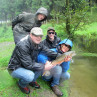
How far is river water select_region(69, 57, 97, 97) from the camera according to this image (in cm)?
284

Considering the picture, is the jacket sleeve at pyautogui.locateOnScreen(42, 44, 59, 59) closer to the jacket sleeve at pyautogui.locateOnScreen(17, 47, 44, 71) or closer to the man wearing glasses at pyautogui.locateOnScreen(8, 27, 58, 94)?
the man wearing glasses at pyautogui.locateOnScreen(8, 27, 58, 94)

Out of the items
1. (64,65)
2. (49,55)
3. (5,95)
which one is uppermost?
(49,55)

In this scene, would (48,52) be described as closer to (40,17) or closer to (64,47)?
(64,47)

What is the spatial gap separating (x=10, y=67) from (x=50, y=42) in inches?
62.4

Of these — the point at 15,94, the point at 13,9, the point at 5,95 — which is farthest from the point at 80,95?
the point at 13,9

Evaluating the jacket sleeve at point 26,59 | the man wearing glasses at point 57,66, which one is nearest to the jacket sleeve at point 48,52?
the man wearing glasses at point 57,66

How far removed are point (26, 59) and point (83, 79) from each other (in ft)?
6.73

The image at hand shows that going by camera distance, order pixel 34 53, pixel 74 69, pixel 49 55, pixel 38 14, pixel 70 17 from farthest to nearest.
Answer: pixel 70 17, pixel 74 69, pixel 38 14, pixel 49 55, pixel 34 53

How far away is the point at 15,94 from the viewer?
2498 mm

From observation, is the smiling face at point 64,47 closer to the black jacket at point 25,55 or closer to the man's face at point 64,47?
the man's face at point 64,47

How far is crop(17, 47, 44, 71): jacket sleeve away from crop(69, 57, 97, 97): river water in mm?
1163

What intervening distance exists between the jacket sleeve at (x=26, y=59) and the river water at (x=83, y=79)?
1.16 meters

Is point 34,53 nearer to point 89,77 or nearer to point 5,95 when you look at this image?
point 5,95

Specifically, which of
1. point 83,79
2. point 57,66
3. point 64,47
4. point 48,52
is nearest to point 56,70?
point 57,66
